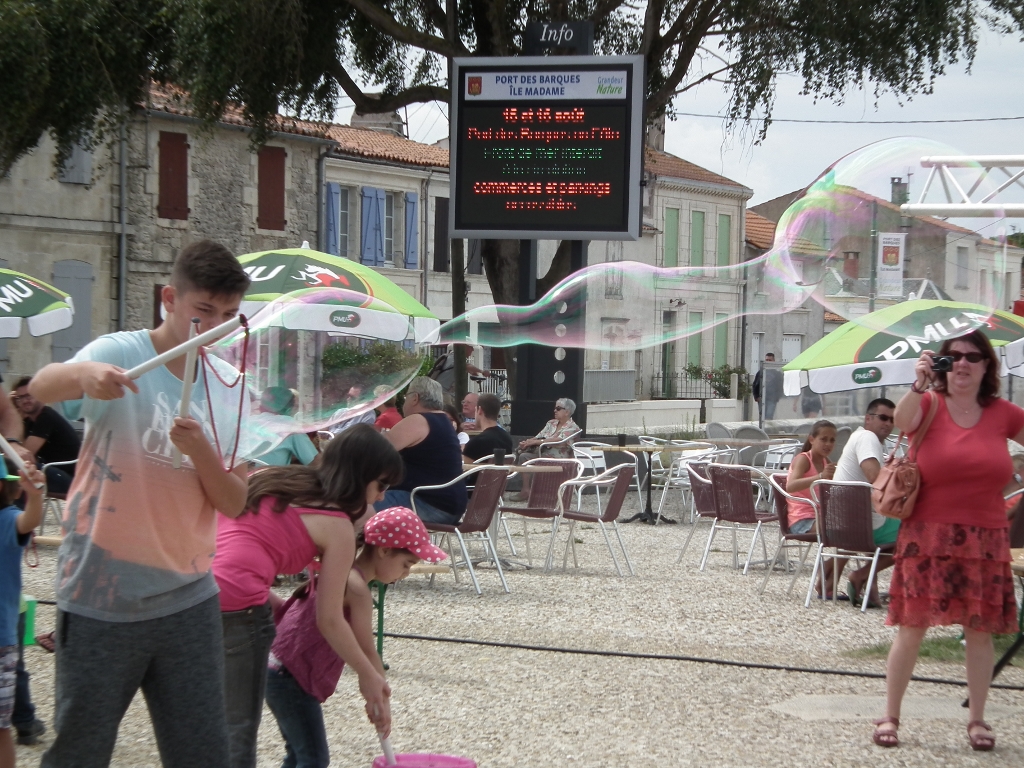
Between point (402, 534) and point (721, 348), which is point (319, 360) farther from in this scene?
point (721, 348)

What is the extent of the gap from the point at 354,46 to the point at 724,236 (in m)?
30.5

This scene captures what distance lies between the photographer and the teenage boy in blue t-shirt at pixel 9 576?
350cm

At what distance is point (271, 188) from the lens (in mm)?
30844

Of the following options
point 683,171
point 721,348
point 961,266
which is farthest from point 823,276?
point 683,171

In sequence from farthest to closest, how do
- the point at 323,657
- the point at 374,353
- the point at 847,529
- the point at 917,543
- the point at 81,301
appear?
1. the point at 81,301
2. the point at 847,529
3. the point at 374,353
4. the point at 917,543
5. the point at 323,657

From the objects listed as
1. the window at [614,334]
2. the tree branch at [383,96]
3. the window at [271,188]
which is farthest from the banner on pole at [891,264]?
the window at [271,188]

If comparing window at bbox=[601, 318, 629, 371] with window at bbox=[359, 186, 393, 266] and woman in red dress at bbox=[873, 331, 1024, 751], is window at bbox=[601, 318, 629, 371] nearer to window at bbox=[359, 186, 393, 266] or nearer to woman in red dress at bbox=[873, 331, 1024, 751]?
woman in red dress at bbox=[873, 331, 1024, 751]

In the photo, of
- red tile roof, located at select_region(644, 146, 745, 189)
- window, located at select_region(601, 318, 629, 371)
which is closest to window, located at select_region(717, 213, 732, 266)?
red tile roof, located at select_region(644, 146, 745, 189)

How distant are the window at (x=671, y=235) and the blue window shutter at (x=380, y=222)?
13.4 m

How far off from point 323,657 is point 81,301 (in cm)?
2515

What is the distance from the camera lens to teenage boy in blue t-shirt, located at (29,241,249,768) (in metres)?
2.65

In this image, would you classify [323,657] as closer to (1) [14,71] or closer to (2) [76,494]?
(2) [76,494]

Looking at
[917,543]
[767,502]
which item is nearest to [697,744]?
[917,543]

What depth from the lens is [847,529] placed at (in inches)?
310
